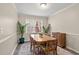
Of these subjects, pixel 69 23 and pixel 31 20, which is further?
pixel 31 20

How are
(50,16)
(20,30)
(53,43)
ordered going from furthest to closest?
1. (20,30)
2. (50,16)
3. (53,43)

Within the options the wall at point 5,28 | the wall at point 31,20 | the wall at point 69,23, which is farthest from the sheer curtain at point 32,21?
the wall at point 5,28

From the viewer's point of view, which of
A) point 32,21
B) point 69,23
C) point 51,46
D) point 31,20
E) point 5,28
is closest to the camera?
point 5,28

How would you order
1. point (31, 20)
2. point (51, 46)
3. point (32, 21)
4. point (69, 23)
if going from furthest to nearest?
point (31, 20), point (32, 21), point (69, 23), point (51, 46)

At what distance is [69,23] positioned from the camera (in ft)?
12.8

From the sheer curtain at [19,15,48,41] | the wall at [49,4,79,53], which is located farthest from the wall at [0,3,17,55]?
the wall at [49,4,79,53]

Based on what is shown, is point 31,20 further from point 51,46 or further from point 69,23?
point 51,46

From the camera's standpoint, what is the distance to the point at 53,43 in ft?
8.37

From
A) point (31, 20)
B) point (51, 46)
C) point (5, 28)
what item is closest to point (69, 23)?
point (51, 46)

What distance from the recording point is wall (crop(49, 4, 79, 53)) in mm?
3461

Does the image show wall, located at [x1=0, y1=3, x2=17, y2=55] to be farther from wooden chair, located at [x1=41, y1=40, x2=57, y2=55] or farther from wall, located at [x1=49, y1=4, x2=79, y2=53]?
wall, located at [x1=49, y1=4, x2=79, y2=53]
